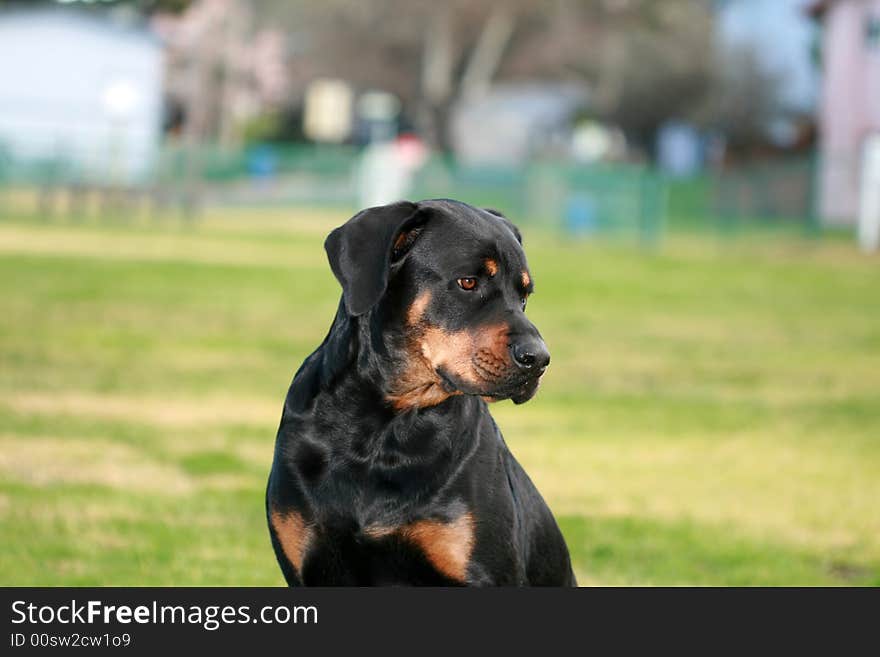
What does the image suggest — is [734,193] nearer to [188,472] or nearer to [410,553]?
[188,472]

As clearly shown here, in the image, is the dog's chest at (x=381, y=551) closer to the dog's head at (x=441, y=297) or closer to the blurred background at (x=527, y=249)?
the dog's head at (x=441, y=297)

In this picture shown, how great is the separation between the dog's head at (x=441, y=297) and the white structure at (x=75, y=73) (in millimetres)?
47498

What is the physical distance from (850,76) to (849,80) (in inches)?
5.1

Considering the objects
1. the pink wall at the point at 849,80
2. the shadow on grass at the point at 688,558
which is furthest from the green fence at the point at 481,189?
the shadow on grass at the point at 688,558

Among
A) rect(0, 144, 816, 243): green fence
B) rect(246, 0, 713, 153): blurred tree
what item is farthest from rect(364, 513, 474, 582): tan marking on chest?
rect(246, 0, 713, 153): blurred tree

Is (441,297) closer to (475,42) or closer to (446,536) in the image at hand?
(446,536)

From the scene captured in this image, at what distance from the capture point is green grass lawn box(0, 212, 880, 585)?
23.7ft

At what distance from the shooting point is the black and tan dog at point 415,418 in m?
4.50

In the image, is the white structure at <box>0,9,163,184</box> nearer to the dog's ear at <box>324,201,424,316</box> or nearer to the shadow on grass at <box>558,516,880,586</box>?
the shadow on grass at <box>558,516,880,586</box>

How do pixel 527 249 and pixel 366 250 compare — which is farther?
pixel 527 249

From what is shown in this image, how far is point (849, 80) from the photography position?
153 feet

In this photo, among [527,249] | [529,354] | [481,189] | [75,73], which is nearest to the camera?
[529,354]

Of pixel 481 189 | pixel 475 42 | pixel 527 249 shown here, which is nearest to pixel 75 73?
pixel 481 189

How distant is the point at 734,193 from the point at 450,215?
1365 inches
